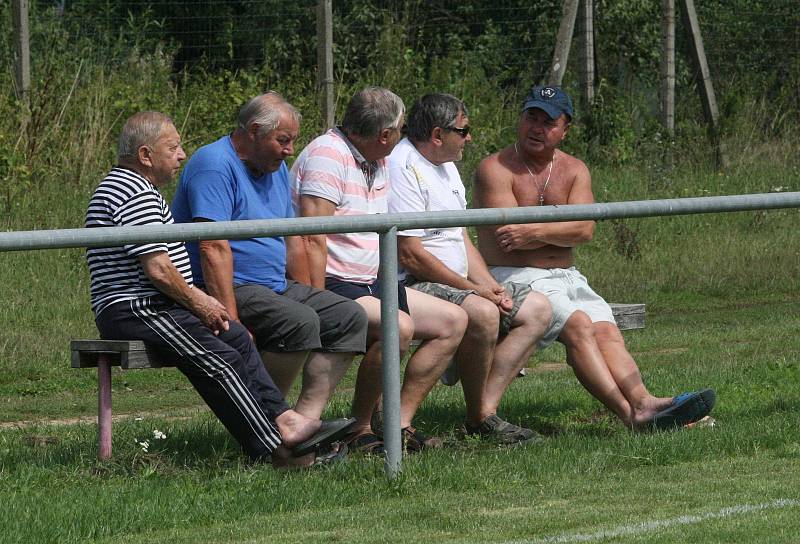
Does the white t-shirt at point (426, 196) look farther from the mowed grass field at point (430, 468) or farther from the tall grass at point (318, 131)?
the tall grass at point (318, 131)

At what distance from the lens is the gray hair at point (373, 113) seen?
254 inches

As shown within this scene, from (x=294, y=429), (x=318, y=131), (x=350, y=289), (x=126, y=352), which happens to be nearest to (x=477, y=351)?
(x=350, y=289)

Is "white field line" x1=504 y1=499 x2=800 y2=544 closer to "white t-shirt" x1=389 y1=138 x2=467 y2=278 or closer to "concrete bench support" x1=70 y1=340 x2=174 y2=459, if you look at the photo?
"concrete bench support" x1=70 y1=340 x2=174 y2=459

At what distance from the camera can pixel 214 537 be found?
473cm

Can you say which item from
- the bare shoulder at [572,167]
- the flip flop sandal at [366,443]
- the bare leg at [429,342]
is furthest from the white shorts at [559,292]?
the flip flop sandal at [366,443]

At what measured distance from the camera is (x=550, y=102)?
7.11 meters

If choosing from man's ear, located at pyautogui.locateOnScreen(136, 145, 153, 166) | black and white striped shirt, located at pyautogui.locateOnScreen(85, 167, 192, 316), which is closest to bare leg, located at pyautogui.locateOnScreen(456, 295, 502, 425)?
black and white striped shirt, located at pyautogui.locateOnScreen(85, 167, 192, 316)

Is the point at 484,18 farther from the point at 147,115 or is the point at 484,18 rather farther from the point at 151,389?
the point at 147,115

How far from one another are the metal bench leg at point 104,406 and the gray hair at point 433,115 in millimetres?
1939

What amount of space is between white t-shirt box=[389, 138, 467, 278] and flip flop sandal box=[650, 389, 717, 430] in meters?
1.13

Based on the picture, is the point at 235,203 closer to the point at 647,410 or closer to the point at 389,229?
the point at 389,229

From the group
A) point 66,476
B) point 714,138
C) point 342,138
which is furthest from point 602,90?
point 66,476

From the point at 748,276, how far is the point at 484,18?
1107cm

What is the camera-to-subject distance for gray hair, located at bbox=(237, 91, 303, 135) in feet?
20.1
